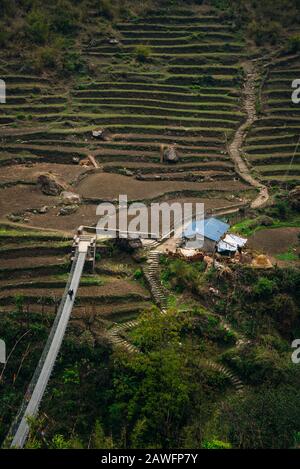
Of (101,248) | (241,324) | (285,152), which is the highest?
(285,152)

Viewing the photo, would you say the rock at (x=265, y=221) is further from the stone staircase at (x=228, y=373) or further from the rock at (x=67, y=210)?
the rock at (x=67, y=210)

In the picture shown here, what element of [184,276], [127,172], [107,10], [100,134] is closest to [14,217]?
[127,172]

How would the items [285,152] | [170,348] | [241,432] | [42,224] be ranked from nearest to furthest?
[241,432], [170,348], [42,224], [285,152]

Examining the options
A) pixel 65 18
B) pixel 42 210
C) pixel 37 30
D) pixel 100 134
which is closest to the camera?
pixel 42 210

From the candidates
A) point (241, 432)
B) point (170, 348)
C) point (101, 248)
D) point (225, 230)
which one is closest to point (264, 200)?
point (225, 230)

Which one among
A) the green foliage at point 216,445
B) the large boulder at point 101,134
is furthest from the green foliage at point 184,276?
the large boulder at point 101,134

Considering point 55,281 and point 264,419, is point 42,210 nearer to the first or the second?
point 55,281

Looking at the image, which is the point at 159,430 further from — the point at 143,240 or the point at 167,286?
the point at 143,240
